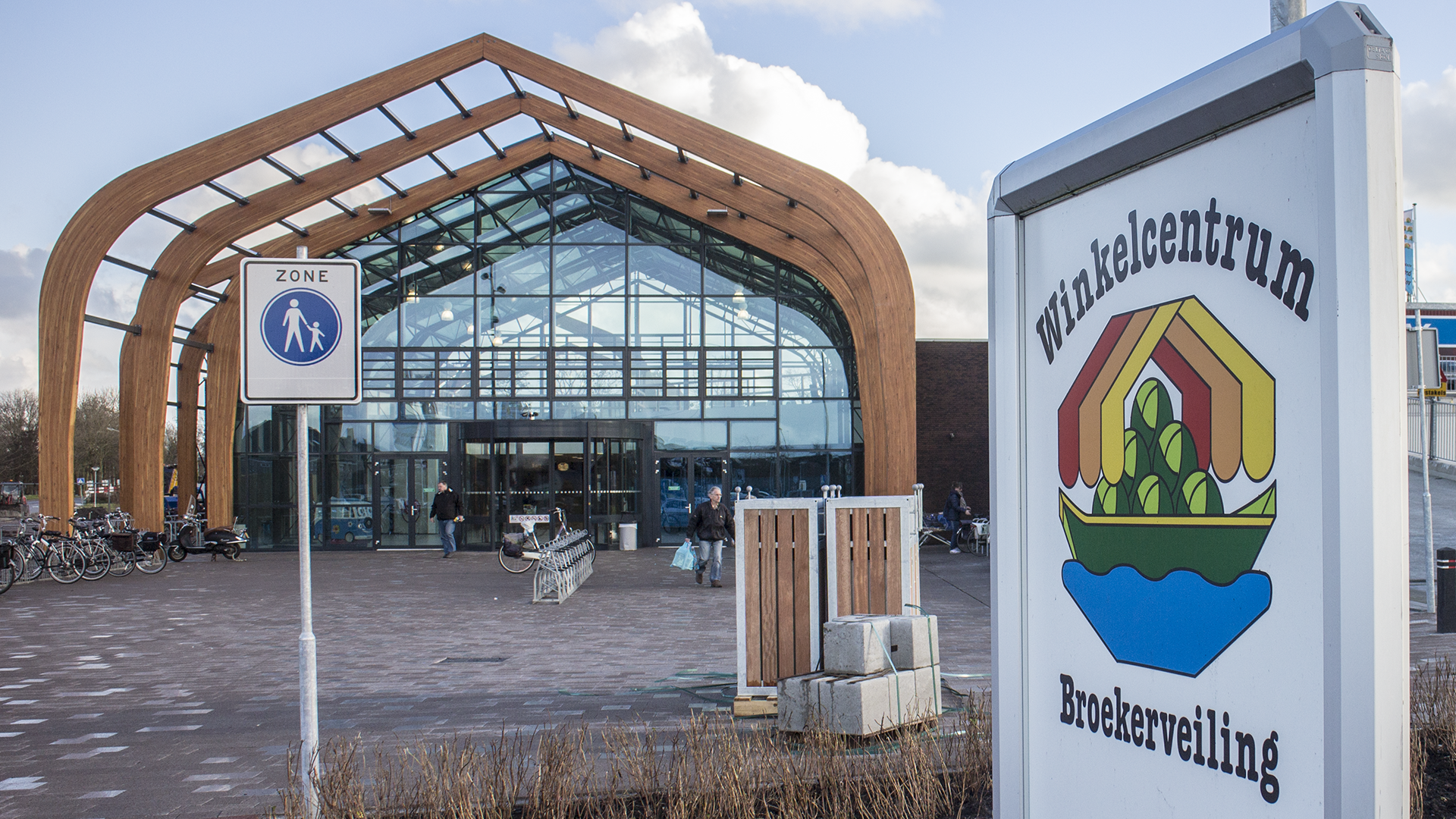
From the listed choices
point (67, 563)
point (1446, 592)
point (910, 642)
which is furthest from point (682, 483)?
point (910, 642)

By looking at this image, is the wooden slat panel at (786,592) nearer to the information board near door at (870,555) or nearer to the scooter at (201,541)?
the information board near door at (870,555)

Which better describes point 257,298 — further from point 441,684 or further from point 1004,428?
point 441,684

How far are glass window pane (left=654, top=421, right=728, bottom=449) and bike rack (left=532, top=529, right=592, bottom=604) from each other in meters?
8.30

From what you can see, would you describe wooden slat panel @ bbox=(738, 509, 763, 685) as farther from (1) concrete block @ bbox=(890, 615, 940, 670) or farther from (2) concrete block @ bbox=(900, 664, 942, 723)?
(2) concrete block @ bbox=(900, 664, 942, 723)

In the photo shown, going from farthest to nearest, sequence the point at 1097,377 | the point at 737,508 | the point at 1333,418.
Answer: the point at 737,508
the point at 1097,377
the point at 1333,418

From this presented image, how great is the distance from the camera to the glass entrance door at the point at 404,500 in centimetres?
2559

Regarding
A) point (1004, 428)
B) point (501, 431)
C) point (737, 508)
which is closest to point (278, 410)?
point (501, 431)

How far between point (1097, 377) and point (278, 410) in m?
27.0

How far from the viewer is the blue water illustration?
220 cm

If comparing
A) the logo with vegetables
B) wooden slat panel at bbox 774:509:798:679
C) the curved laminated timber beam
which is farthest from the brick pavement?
the logo with vegetables

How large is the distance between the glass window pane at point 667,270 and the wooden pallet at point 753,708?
19451 millimetres

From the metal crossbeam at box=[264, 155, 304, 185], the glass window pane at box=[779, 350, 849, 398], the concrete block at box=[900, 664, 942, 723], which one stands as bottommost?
the concrete block at box=[900, 664, 942, 723]

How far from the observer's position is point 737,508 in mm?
7172

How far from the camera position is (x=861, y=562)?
715cm
